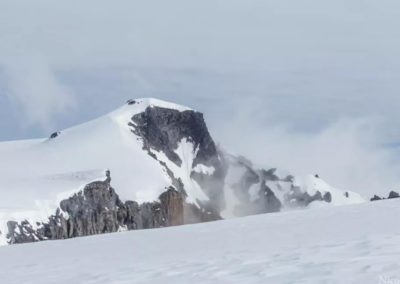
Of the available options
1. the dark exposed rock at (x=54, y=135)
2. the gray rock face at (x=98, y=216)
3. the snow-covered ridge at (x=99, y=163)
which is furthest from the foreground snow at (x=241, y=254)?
the dark exposed rock at (x=54, y=135)

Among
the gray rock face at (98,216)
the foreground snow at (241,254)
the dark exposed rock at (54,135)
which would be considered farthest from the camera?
the dark exposed rock at (54,135)

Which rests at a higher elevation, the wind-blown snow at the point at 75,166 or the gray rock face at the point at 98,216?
the wind-blown snow at the point at 75,166

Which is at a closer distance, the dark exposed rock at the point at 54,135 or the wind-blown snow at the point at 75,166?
the wind-blown snow at the point at 75,166

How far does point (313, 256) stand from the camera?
1345 centimetres

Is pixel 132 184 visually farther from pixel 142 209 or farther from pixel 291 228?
pixel 291 228

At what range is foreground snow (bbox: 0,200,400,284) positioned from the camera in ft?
39.2

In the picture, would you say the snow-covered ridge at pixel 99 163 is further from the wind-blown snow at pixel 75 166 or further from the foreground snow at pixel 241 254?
the foreground snow at pixel 241 254

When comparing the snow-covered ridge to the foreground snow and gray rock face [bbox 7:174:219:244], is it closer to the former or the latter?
→ gray rock face [bbox 7:174:219:244]

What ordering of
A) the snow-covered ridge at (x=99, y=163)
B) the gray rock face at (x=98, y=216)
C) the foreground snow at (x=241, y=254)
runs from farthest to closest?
1. the snow-covered ridge at (x=99, y=163)
2. the gray rock face at (x=98, y=216)
3. the foreground snow at (x=241, y=254)

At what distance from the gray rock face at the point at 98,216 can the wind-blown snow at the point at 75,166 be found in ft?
5.26

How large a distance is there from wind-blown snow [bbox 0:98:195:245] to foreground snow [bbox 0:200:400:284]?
69.0 m

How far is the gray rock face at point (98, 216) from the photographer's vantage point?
302 feet

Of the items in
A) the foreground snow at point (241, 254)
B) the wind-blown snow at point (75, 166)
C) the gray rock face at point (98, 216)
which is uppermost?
the wind-blown snow at point (75, 166)

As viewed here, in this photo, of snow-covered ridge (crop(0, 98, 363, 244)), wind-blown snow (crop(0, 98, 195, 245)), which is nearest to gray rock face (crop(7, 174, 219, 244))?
snow-covered ridge (crop(0, 98, 363, 244))
